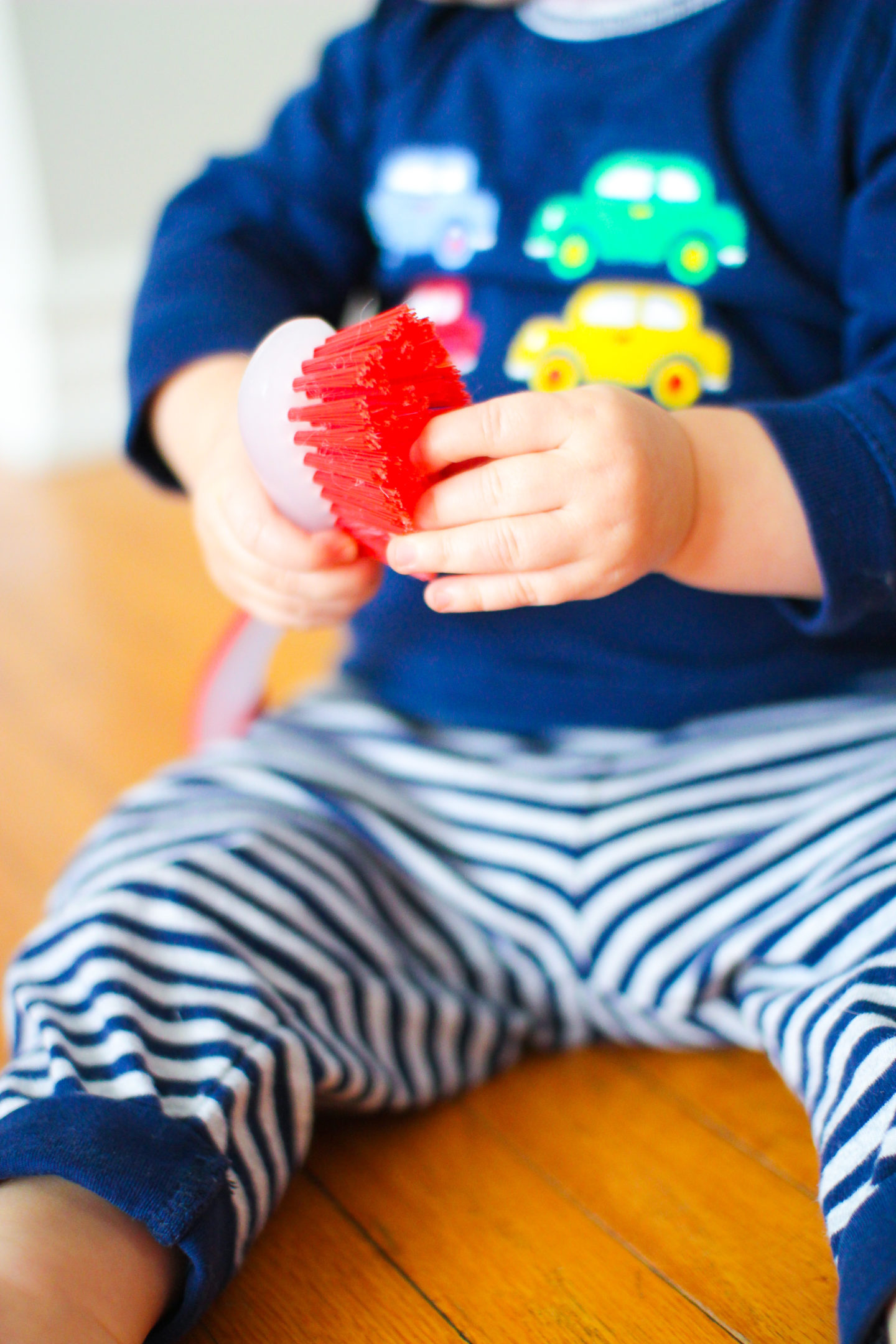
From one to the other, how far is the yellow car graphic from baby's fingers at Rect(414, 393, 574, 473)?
0.17m

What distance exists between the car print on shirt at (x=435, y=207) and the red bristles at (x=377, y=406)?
25 centimetres

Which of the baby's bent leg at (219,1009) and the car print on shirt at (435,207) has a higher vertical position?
the car print on shirt at (435,207)

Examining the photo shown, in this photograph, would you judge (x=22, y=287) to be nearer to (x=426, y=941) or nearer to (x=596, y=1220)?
(x=426, y=941)

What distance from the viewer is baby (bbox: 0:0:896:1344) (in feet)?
1.19

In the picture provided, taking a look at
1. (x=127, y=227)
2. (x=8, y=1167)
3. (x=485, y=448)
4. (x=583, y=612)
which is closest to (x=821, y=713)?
(x=583, y=612)

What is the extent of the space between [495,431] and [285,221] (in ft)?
1.18

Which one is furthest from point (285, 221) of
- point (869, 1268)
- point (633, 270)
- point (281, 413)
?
point (869, 1268)

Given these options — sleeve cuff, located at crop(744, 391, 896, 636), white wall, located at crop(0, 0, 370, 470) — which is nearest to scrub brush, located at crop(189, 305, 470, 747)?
sleeve cuff, located at crop(744, 391, 896, 636)

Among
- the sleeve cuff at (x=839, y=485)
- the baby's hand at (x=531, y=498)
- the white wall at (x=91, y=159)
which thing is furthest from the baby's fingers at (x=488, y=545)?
the white wall at (x=91, y=159)

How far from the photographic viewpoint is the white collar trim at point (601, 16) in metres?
0.56

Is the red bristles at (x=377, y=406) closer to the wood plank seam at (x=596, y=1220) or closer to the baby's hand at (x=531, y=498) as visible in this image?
the baby's hand at (x=531, y=498)

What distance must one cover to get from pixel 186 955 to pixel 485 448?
0.70 ft

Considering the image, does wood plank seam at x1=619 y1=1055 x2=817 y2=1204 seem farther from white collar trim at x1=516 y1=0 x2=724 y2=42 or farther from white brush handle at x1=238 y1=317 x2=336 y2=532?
white collar trim at x1=516 y1=0 x2=724 y2=42

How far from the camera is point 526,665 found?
0.56m
